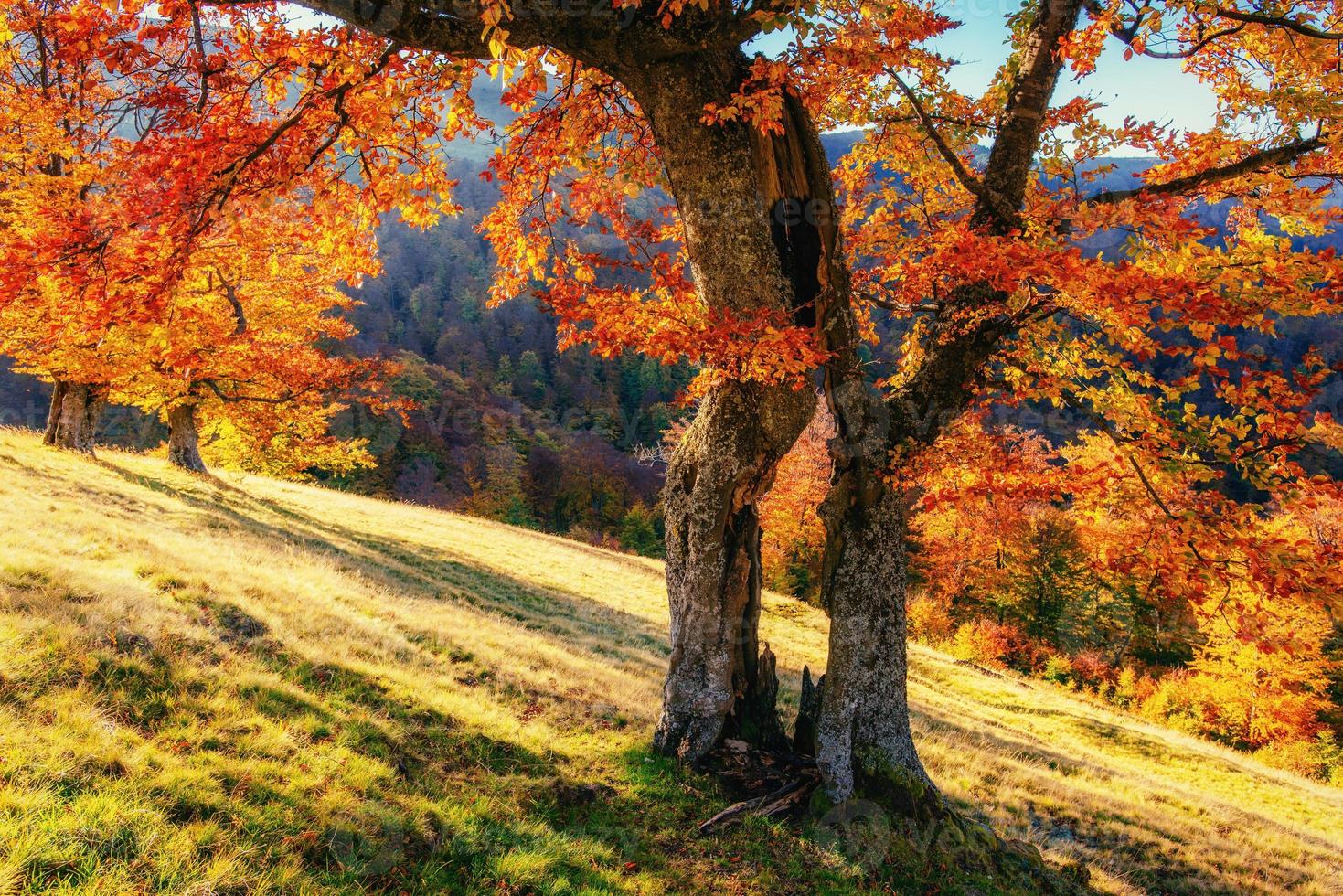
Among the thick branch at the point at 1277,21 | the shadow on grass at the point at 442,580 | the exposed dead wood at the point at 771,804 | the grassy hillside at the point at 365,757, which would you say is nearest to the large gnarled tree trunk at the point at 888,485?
the exposed dead wood at the point at 771,804

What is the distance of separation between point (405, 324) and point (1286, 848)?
123 metres

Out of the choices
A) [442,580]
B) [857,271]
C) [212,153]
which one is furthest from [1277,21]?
[442,580]

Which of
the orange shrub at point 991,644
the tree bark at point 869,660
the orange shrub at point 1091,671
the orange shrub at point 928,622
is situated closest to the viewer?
the tree bark at point 869,660

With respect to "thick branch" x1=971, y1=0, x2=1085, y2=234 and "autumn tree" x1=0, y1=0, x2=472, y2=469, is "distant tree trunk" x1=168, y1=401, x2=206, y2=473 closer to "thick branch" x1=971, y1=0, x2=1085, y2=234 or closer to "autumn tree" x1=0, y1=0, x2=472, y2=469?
"autumn tree" x1=0, y1=0, x2=472, y2=469

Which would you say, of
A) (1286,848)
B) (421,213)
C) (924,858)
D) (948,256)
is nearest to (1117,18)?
(948,256)

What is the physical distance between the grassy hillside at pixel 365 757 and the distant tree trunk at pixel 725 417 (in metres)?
1.02

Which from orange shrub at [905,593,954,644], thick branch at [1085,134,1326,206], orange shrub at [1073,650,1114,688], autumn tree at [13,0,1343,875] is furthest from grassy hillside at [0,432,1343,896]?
orange shrub at [1073,650,1114,688]

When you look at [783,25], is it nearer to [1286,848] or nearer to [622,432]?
[1286,848]

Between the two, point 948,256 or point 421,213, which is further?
point 421,213

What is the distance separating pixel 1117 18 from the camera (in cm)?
548

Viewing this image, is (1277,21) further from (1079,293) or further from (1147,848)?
(1147,848)

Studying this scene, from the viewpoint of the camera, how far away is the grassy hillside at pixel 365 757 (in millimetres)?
3775

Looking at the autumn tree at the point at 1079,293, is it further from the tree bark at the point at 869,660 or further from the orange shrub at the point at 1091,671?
the orange shrub at the point at 1091,671

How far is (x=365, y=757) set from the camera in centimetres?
510
